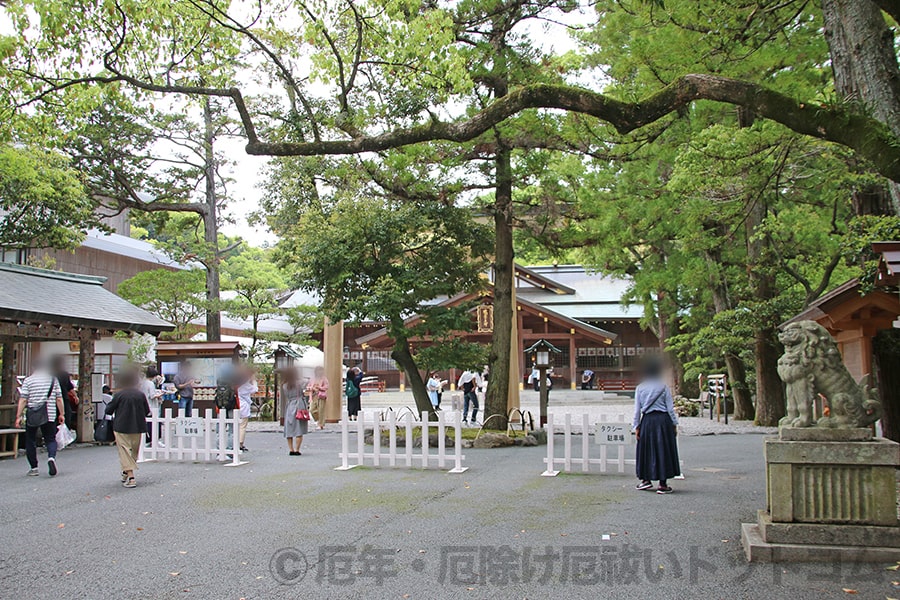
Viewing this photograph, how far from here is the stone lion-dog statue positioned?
5160mm

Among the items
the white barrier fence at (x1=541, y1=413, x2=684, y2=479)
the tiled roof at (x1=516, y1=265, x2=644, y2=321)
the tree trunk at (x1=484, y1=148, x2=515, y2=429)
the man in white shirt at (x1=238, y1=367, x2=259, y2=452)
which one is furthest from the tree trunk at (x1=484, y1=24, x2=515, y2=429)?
the tiled roof at (x1=516, y1=265, x2=644, y2=321)

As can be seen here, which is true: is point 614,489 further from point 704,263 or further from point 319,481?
point 704,263

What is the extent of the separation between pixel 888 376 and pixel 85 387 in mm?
14725

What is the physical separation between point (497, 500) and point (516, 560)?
250cm

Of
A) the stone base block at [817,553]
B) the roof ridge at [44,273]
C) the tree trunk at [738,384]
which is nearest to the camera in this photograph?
the stone base block at [817,553]

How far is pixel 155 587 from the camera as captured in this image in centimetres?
470

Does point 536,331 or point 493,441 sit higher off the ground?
point 536,331

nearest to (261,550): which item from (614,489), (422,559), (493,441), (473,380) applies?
(422,559)

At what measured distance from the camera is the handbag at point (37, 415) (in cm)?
968

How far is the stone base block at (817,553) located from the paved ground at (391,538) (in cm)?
12

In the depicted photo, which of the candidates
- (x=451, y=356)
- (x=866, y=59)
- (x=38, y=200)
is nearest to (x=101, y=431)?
(x=38, y=200)

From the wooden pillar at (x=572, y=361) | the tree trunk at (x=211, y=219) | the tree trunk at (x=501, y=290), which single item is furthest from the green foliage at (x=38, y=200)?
the wooden pillar at (x=572, y=361)

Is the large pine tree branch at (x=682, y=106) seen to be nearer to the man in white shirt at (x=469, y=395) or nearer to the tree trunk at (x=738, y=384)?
the man in white shirt at (x=469, y=395)

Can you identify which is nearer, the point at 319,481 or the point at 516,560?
the point at 516,560
